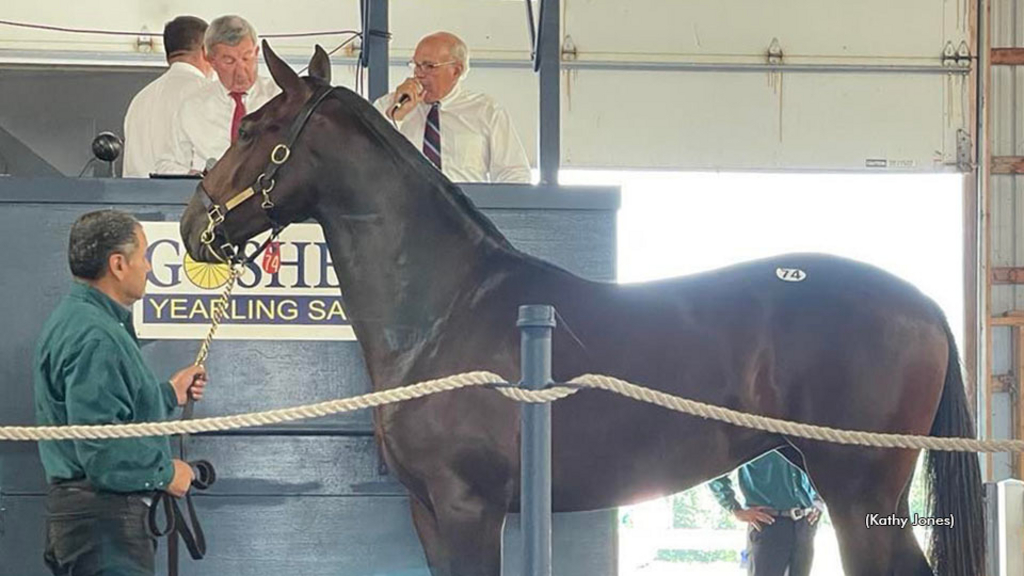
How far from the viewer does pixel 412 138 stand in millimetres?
4688

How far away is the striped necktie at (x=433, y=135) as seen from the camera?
178 inches

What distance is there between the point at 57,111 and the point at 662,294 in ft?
12.0

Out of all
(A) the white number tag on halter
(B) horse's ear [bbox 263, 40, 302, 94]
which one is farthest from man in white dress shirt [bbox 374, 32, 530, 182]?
(A) the white number tag on halter

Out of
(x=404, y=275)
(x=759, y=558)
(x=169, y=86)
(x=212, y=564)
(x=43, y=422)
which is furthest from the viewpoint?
(x=759, y=558)

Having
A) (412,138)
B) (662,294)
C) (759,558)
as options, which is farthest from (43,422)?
(759,558)

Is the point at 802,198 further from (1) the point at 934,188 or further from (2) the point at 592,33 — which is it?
(2) the point at 592,33

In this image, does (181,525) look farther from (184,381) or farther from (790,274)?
(790,274)

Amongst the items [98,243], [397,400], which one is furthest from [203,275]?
[397,400]

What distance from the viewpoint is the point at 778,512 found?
196 inches

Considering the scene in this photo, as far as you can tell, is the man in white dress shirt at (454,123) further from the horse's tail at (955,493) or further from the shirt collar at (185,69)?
the horse's tail at (955,493)

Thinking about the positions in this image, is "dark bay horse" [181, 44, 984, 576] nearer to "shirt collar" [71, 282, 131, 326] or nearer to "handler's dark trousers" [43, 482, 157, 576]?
"shirt collar" [71, 282, 131, 326]

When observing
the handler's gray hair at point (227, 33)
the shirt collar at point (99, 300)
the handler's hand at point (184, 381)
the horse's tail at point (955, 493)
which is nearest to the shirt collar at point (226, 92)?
the handler's gray hair at point (227, 33)

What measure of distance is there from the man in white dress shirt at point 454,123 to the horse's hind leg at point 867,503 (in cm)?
161

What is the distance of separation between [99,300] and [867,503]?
2.20m
